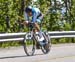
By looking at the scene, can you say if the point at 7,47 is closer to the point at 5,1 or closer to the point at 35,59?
the point at 5,1

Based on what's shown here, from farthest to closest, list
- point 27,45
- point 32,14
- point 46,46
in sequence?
point 46,46
point 27,45
point 32,14

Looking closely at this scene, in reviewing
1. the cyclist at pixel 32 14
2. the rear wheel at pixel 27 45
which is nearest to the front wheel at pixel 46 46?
the rear wheel at pixel 27 45

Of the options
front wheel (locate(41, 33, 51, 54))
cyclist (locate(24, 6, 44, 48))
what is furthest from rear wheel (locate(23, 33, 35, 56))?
front wheel (locate(41, 33, 51, 54))

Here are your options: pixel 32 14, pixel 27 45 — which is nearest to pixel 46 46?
pixel 27 45

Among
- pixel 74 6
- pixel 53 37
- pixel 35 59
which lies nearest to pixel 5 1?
pixel 53 37

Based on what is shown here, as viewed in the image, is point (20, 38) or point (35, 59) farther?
point (20, 38)

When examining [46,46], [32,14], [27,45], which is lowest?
[46,46]

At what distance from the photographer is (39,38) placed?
12.2 metres

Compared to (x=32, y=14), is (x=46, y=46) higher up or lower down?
lower down

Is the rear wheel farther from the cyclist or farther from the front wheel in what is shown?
the front wheel

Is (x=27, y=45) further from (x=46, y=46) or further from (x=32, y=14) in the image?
(x=46, y=46)

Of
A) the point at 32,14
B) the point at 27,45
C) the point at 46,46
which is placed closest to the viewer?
the point at 32,14

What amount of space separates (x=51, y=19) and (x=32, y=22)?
9761 millimetres

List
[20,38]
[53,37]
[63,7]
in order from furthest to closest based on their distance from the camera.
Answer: [63,7], [53,37], [20,38]
